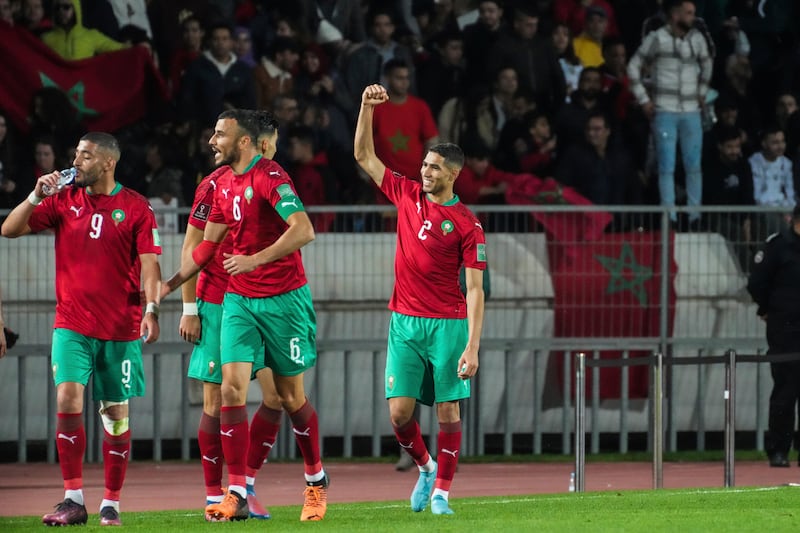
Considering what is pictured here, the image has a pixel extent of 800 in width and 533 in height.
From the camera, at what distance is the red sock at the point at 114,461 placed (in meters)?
9.68

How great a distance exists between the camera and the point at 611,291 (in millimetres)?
15789

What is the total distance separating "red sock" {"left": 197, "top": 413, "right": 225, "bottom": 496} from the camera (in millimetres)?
9734

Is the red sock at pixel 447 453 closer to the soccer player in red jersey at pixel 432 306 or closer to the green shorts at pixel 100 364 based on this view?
the soccer player in red jersey at pixel 432 306

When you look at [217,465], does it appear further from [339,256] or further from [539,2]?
[539,2]

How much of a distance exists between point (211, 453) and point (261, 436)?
13.7 inches

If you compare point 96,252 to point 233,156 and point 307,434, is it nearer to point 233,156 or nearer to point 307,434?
point 233,156

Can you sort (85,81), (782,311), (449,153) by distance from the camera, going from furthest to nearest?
(85,81), (782,311), (449,153)

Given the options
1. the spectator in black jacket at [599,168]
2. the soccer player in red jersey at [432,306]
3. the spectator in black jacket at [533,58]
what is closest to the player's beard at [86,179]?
the soccer player in red jersey at [432,306]

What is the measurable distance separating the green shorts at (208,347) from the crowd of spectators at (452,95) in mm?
5910

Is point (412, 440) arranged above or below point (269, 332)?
below

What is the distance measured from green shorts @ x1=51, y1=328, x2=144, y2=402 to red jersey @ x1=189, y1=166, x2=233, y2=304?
50 centimetres

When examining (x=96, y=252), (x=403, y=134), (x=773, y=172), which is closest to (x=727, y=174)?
(x=773, y=172)

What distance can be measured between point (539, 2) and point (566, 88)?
115 cm

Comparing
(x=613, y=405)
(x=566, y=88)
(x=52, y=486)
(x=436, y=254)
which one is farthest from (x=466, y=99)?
(x=436, y=254)
